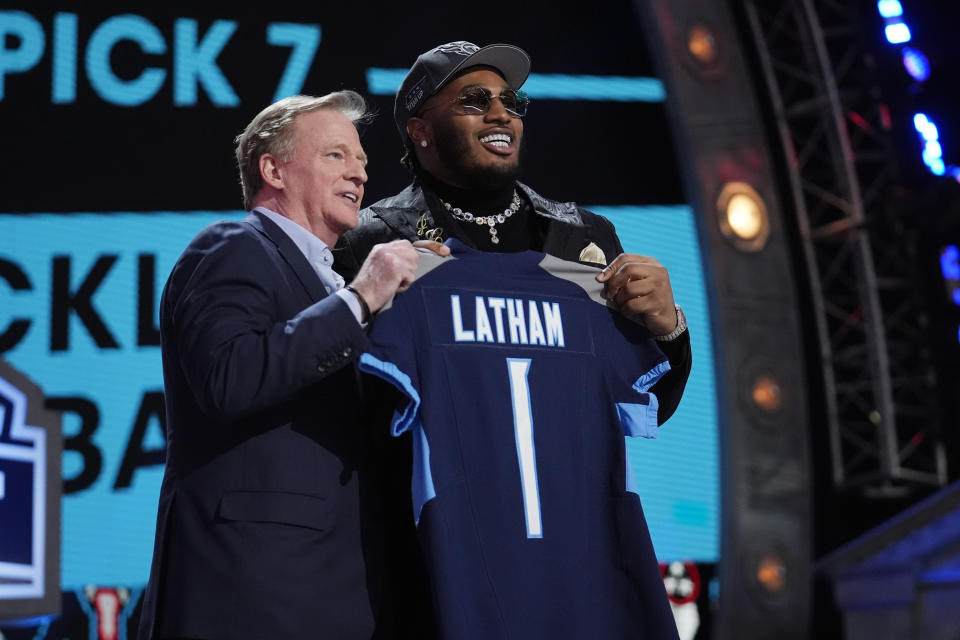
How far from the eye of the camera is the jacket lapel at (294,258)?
1.92 meters

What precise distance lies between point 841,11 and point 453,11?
2.17m

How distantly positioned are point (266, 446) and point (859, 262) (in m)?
5.16

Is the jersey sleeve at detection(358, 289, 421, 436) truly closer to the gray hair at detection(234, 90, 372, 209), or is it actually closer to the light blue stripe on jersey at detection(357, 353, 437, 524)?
the light blue stripe on jersey at detection(357, 353, 437, 524)

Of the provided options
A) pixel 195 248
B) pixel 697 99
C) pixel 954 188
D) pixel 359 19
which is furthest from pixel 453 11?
pixel 195 248

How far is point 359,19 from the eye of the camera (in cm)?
597

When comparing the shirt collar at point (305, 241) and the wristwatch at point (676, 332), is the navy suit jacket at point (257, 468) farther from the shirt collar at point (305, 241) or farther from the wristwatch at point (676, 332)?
the wristwatch at point (676, 332)

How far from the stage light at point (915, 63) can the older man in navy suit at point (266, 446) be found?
500 centimetres

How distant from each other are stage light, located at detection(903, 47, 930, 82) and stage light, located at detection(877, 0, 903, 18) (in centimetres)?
20

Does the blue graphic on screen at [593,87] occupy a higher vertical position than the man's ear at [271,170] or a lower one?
higher

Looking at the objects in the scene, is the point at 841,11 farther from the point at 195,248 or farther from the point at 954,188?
the point at 195,248

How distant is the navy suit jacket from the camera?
5.62 feet

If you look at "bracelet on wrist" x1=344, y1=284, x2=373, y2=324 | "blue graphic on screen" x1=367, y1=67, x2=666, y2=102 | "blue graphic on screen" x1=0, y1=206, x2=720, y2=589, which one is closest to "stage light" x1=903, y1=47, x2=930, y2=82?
"blue graphic on screen" x1=367, y1=67, x2=666, y2=102

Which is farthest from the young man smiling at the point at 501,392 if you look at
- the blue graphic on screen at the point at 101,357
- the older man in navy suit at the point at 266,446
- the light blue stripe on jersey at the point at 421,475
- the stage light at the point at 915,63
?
the stage light at the point at 915,63

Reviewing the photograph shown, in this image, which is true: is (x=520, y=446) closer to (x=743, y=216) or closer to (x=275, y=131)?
(x=275, y=131)
